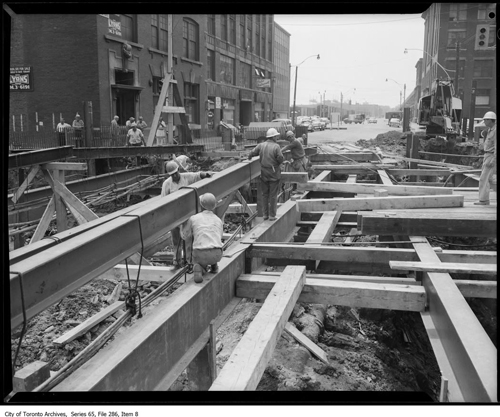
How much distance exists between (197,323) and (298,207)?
5.07m

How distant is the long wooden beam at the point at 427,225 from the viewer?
721 centimetres

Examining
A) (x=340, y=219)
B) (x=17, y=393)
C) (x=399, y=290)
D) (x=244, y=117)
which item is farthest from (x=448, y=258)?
(x=244, y=117)

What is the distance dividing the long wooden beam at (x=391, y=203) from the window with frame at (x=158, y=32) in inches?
808


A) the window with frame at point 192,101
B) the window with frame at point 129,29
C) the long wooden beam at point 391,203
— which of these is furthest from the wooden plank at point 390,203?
the window with frame at point 192,101

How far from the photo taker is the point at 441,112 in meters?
27.0

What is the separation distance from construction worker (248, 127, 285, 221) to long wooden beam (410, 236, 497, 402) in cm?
323

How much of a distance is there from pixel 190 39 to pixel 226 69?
36.0 ft

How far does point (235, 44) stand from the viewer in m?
41.8

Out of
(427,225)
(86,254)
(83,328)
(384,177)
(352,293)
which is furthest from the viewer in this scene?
(384,177)

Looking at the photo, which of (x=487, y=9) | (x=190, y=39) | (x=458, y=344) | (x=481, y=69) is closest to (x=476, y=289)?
(x=458, y=344)

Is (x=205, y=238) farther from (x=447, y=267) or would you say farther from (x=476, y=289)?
(x=476, y=289)

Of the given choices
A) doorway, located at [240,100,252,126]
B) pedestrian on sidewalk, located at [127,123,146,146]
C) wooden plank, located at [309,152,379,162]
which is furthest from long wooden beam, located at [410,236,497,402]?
doorway, located at [240,100,252,126]

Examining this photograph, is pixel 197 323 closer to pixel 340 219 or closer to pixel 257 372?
pixel 257 372

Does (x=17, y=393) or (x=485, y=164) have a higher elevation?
(x=485, y=164)
